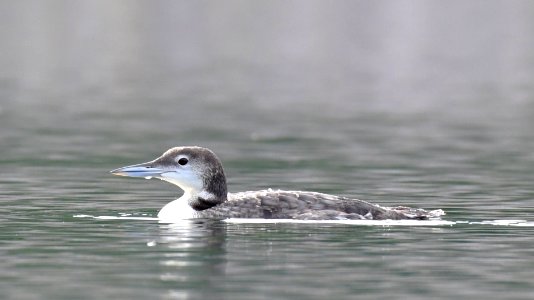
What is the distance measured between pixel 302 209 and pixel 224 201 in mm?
906

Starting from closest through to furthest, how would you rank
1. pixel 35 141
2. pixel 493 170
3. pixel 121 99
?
pixel 493 170, pixel 35 141, pixel 121 99

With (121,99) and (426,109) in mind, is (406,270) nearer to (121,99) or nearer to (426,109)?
(426,109)

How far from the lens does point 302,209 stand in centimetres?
1805

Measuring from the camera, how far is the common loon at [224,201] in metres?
18.1

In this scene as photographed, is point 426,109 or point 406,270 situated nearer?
point 406,270

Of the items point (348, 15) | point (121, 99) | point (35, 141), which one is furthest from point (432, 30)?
point (35, 141)

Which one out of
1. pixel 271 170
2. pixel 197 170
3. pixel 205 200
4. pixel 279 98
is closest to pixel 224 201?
pixel 205 200

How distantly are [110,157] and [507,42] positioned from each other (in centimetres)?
6407

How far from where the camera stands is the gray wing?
18016 millimetres

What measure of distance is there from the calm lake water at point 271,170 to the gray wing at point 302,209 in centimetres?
28

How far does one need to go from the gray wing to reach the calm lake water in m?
0.28

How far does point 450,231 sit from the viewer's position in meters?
17.2

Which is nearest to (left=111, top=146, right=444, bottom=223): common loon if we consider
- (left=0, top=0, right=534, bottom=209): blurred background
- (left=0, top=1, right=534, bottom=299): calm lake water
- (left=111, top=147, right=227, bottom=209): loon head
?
(left=111, top=147, right=227, bottom=209): loon head

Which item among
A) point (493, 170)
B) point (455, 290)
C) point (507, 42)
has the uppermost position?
point (507, 42)
